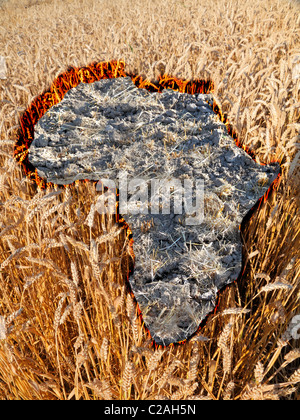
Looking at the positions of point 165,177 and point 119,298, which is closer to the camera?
point 119,298

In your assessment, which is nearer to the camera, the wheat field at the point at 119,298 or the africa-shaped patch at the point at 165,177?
the wheat field at the point at 119,298

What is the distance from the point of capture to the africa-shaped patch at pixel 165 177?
987 mm

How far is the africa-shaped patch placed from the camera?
3.24 feet

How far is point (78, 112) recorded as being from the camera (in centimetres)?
170

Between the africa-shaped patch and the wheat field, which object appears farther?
the africa-shaped patch

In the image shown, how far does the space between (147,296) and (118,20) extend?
4011mm

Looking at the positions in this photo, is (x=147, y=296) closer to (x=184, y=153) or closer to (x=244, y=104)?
(x=184, y=153)
